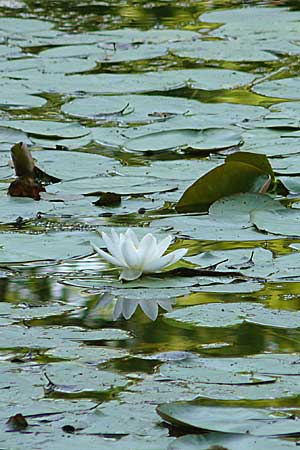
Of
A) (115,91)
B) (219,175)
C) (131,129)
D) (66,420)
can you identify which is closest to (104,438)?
(66,420)

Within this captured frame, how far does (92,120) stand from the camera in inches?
143

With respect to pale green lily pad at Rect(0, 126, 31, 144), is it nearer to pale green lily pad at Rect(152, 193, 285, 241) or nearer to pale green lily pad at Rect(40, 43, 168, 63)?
pale green lily pad at Rect(152, 193, 285, 241)

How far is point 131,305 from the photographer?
2107 millimetres

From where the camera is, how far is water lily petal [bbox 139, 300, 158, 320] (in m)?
2.06

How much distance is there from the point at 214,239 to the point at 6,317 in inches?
22.6

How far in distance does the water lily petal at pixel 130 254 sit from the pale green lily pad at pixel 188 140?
1045 mm

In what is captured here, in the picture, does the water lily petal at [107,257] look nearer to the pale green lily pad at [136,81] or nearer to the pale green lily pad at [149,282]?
the pale green lily pad at [149,282]

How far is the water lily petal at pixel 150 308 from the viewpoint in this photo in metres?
2.06

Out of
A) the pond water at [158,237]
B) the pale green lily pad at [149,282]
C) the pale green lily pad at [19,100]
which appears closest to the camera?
the pond water at [158,237]

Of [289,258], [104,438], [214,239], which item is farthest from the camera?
[214,239]

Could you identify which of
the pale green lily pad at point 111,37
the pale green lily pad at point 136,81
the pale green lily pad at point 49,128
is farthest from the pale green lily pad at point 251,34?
the pale green lily pad at point 49,128

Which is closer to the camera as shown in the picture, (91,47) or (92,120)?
(92,120)

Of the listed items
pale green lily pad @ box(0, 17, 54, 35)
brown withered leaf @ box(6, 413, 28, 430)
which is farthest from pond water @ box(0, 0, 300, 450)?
pale green lily pad @ box(0, 17, 54, 35)

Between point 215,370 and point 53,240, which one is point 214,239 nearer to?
point 53,240
